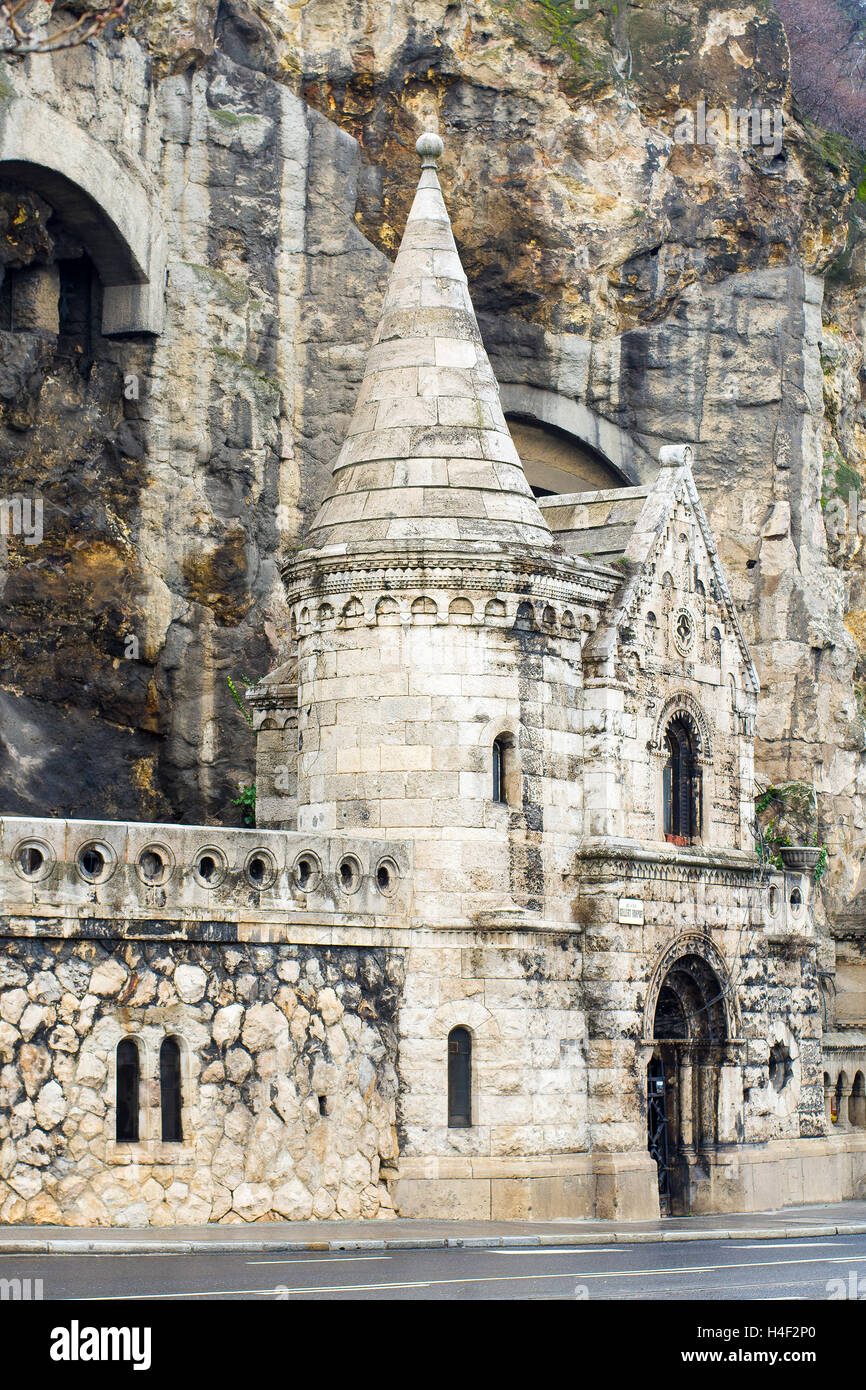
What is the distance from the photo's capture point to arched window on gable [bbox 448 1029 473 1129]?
25.4 metres

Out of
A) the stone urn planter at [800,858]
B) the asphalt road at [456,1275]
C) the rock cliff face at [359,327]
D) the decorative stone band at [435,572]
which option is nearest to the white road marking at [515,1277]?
the asphalt road at [456,1275]

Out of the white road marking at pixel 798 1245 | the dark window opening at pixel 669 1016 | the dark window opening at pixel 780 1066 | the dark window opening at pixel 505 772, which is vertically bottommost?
the white road marking at pixel 798 1245

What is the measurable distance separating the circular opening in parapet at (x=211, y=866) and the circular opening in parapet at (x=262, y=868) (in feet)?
1.50

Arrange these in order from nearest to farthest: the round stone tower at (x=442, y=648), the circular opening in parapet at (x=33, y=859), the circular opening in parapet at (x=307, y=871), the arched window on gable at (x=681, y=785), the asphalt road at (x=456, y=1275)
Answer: the asphalt road at (x=456, y=1275), the circular opening in parapet at (x=33, y=859), the circular opening in parapet at (x=307, y=871), the round stone tower at (x=442, y=648), the arched window on gable at (x=681, y=785)

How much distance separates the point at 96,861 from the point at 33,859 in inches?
29.7

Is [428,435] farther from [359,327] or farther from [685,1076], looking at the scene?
[359,327]

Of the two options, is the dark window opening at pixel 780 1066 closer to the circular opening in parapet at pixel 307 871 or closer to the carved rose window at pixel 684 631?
the carved rose window at pixel 684 631

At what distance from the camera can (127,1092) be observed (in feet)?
74.6

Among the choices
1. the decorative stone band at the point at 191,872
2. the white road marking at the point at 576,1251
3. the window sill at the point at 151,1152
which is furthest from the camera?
the window sill at the point at 151,1152

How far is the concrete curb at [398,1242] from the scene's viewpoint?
64.3 ft

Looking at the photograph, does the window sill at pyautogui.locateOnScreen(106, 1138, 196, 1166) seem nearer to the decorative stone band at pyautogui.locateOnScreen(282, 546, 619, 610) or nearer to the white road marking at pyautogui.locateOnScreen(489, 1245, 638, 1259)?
the white road marking at pyautogui.locateOnScreen(489, 1245, 638, 1259)

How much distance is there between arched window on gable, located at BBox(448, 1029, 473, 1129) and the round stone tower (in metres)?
1.36

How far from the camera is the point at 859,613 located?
43.7 metres

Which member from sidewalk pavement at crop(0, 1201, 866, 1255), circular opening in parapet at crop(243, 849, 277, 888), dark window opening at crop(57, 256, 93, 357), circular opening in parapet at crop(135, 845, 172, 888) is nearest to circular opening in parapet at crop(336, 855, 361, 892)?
circular opening in parapet at crop(243, 849, 277, 888)
